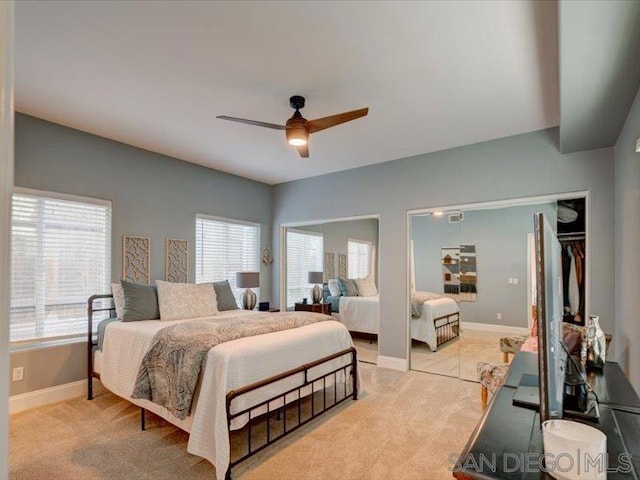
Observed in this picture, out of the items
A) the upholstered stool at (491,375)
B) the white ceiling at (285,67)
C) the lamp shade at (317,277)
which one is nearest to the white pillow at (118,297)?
the white ceiling at (285,67)

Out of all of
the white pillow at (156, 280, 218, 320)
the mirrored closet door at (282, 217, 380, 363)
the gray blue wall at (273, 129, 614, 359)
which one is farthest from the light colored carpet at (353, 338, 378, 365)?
the white pillow at (156, 280, 218, 320)

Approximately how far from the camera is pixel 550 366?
82cm

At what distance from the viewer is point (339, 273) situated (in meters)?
5.55

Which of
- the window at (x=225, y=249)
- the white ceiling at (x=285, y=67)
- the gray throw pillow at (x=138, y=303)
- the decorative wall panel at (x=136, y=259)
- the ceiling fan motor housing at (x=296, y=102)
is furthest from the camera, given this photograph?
the window at (x=225, y=249)

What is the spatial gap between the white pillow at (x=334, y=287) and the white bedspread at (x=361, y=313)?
0.41 feet

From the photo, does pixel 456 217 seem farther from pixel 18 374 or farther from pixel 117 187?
pixel 18 374

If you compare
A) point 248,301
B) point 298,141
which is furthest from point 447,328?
point 298,141

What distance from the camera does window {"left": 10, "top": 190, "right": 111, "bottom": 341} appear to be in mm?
3338

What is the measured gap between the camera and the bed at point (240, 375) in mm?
2256

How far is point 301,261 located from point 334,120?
136 inches

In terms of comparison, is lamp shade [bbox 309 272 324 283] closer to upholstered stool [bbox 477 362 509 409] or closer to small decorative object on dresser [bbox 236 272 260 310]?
small decorative object on dresser [bbox 236 272 260 310]

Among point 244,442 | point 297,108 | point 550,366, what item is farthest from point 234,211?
point 550,366

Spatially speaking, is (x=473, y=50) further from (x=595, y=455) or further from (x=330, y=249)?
(x=330, y=249)

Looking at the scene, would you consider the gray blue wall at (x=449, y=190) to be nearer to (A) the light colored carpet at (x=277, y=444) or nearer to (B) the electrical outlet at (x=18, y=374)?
(A) the light colored carpet at (x=277, y=444)
